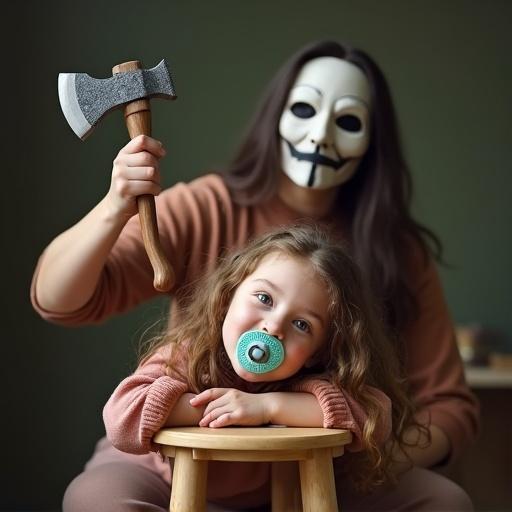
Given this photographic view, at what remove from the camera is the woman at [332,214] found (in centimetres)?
133

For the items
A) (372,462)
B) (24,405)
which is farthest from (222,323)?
(24,405)

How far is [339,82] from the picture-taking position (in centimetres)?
138

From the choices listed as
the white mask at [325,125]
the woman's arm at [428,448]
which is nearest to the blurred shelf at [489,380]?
the woman's arm at [428,448]

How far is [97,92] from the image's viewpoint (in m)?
1.00

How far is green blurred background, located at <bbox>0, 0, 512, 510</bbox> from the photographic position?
2.21 meters

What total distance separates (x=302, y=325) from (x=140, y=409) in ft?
0.67

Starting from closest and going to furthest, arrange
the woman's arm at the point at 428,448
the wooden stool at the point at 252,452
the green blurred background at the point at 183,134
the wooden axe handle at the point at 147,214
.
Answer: the wooden stool at the point at 252,452 → the wooden axe handle at the point at 147,214 → the woman's arm at the point at 428,448 → the green blurred background at the point at 183,134

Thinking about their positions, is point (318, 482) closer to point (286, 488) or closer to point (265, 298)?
point (286, 488)

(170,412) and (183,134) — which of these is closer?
(170,412)

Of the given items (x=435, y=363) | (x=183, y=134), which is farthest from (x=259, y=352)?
(x=183, y=134)

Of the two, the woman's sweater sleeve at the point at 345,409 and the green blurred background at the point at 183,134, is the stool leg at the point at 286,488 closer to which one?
the woman's sweater sleeve at the point at 345,409

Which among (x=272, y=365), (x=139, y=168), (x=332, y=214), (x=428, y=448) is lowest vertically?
(x=428, y=448)

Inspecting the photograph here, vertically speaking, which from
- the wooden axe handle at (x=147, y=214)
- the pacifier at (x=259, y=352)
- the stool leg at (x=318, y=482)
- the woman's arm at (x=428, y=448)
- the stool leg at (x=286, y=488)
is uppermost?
the wooden axe handle at (x=147, y=214)

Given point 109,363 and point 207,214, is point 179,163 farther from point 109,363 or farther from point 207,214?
point 207,214
